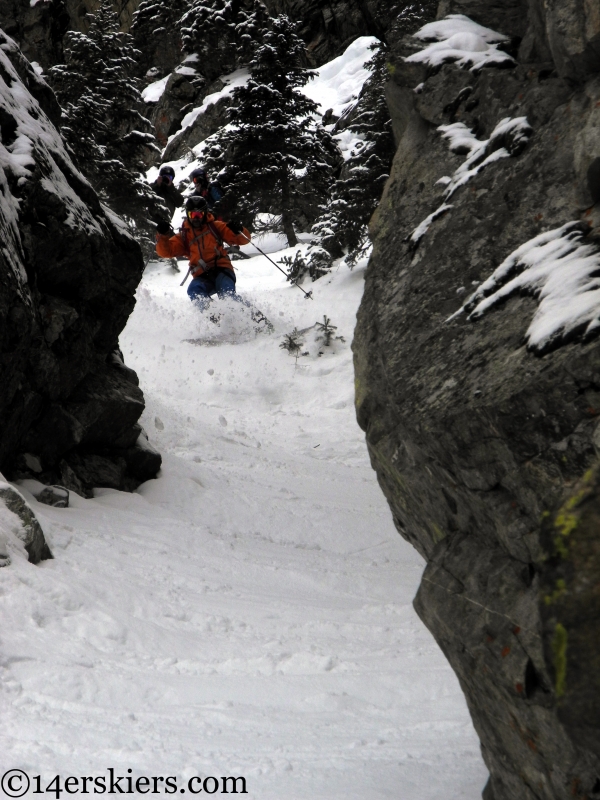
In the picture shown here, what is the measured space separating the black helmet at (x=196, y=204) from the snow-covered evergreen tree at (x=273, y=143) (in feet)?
25.1

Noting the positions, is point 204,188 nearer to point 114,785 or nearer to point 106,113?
point 106,113

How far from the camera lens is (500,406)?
8.13ft

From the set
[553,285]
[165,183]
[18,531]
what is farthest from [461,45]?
[165,183]

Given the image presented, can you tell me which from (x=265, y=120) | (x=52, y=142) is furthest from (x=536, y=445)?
(x=265, y=120)

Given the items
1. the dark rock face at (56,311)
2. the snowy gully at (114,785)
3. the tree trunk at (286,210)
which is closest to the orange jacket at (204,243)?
the dark rock face at (56,311)

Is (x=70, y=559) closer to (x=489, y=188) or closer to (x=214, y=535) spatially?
(x=214, y=535)

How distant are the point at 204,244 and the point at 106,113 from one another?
9.69 m

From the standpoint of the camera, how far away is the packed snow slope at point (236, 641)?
3135 mm

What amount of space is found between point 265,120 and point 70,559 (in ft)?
54.4

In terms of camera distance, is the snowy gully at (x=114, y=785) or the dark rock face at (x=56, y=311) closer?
the snowy gully at (x=114, y=785)

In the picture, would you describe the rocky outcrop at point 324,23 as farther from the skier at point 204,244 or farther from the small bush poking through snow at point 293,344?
the skier at point 204,244

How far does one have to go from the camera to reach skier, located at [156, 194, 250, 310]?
1152cm

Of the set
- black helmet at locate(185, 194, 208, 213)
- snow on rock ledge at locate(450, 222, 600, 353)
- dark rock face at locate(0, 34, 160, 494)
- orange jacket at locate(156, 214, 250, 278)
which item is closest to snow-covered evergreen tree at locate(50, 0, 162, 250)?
orange jacket at locate(156, 214, 250, 278)

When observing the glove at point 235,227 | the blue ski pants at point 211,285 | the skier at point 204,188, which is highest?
the skier at point 204,188
